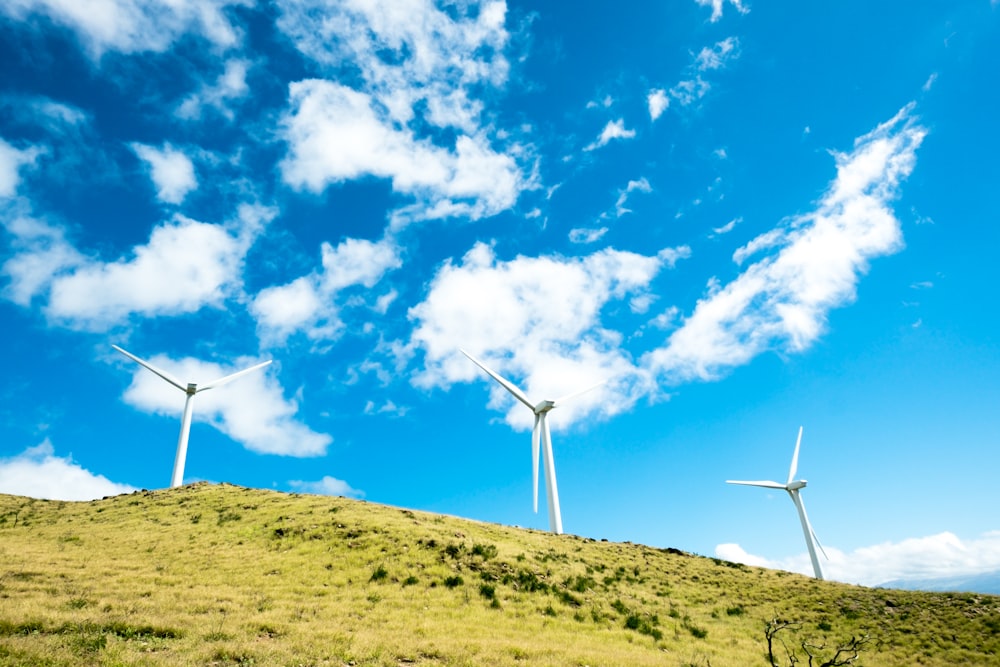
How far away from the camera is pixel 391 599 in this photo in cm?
2656

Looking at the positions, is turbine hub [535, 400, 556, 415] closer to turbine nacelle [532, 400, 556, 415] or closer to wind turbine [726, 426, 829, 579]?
turbine nacelle [532, 400, 556, 415]

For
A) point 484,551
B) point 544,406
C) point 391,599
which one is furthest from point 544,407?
point 391,599

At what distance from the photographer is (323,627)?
19672 millimetres

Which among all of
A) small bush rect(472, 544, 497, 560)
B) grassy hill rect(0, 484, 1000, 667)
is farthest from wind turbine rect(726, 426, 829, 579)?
small bush rect(472, 544, 497, 560)

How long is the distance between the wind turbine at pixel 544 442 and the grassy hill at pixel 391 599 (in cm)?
607

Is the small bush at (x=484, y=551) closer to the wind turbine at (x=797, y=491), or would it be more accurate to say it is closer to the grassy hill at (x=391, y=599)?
the grassy hill at (x=391, y=599)

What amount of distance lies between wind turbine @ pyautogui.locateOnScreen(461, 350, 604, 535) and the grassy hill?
607 cm

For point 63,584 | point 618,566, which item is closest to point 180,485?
point 63,584

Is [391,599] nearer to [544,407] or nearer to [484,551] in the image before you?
[484,551]

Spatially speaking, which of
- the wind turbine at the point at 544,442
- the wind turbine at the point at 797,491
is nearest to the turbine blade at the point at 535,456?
the wind turbine at the point at 544,442

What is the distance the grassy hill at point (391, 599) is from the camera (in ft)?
54.8

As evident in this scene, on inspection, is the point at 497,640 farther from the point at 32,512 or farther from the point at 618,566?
the point at 32,512

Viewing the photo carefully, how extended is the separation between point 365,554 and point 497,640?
15688 mm

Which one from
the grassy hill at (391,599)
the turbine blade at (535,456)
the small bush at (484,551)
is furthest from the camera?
the turbine blade at (535,456)
